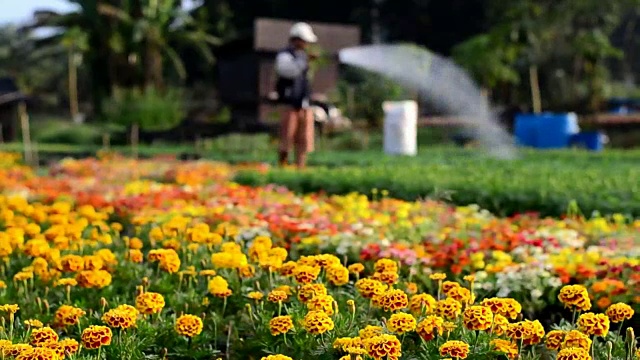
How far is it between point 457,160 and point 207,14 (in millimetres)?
23798

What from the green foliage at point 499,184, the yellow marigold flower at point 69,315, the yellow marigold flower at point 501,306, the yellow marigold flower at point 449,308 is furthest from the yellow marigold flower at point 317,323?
the green foliage at point 499,184

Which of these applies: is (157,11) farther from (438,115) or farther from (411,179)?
(411,179)

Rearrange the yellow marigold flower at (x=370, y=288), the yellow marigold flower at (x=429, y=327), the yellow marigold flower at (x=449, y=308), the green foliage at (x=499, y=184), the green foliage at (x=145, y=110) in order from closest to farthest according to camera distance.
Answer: the yellow marigold flower at (x=429, y=327)
the yellow marigold flower at (x=449, y=308)
the yellow marigold flower at (x=370, y=288)
the green foliage at (x=499, y=184)
the green foliage at (x=145, y=110)

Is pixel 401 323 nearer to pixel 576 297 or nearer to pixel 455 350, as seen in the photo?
pixel 455 350

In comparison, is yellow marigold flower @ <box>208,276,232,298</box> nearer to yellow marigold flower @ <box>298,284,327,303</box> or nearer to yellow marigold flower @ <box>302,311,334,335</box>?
yellow marigold flower @ <box>298,284,327,303</box>

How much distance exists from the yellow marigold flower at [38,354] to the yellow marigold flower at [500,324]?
4.12 feet

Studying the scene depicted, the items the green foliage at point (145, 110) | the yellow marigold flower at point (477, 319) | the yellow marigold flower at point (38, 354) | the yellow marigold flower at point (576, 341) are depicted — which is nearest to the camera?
the yellow marigold flower at point (38, 354)

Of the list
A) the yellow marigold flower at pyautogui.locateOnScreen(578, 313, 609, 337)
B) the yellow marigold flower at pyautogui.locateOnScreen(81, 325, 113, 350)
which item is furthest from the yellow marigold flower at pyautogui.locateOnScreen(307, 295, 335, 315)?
the yellow marigold flower at pyautogui.locateOnScreen(578, 313, 609, 337)

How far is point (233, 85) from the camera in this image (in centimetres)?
2522

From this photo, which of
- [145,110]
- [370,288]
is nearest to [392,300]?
[370,288]

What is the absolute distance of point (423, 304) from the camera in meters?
3.06

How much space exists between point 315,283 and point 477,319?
885 millimetres

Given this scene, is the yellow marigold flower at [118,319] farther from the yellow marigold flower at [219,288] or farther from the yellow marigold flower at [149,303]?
the yellow marigold flower at [219,288]

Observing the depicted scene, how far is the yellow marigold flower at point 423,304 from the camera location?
299 cm
